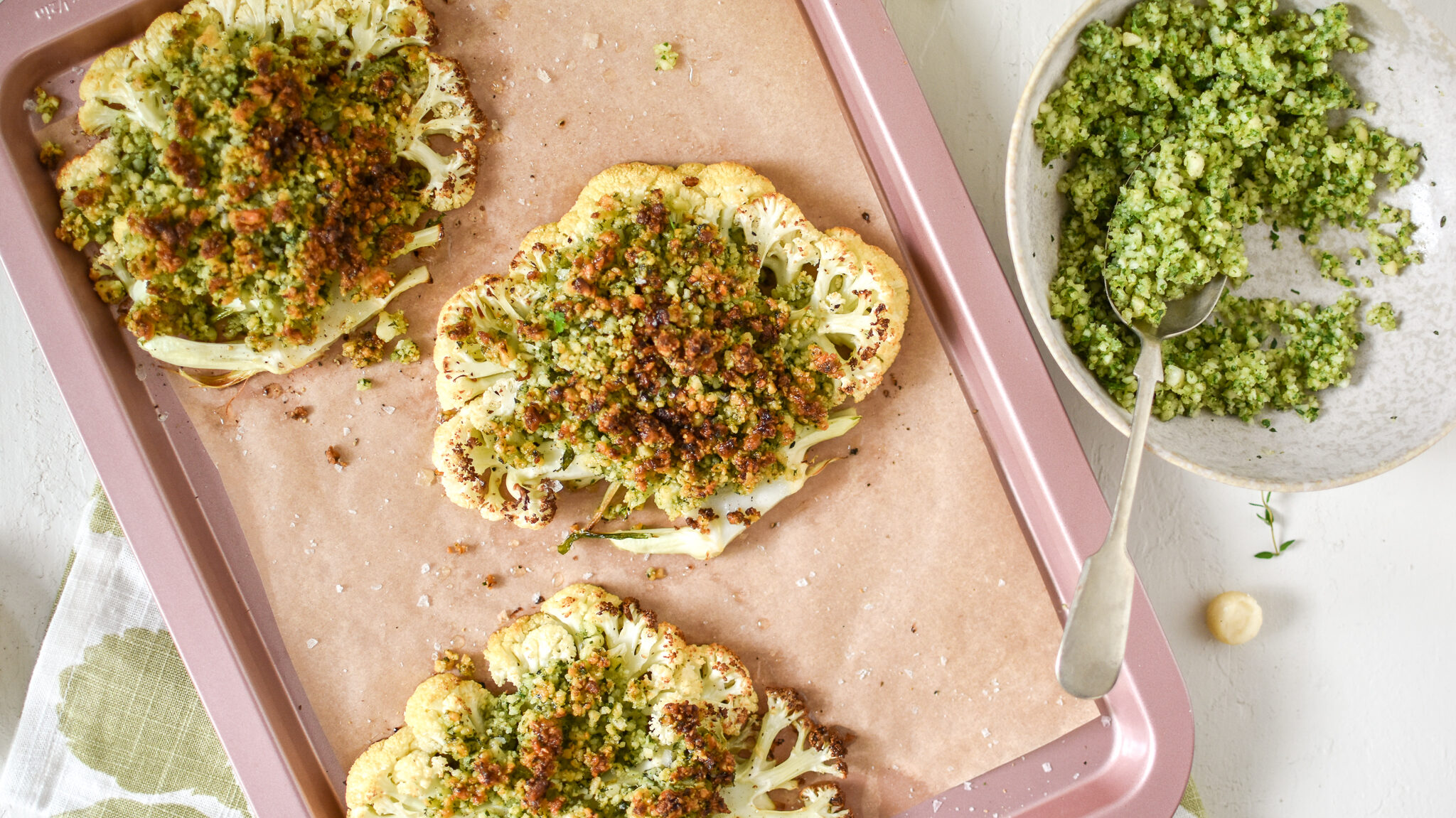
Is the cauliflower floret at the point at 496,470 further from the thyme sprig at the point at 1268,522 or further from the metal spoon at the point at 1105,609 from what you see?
the thyme sprig at the point at 1268,522

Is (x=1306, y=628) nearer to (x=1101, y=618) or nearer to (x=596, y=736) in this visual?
(x=1101, y=618)

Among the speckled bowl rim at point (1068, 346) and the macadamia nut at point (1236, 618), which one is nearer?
the speckled bowl rim at point (1068, 346)

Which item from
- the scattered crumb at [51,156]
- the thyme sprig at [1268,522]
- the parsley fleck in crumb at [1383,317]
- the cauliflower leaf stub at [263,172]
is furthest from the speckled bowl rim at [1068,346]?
the scattered crumb at [51,156]

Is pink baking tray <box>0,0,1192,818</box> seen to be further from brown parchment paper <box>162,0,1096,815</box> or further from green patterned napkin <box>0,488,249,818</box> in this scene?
green patterned napkin <box>0,488,249,818</box>

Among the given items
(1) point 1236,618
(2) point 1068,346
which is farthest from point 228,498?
(1) point 1236,618

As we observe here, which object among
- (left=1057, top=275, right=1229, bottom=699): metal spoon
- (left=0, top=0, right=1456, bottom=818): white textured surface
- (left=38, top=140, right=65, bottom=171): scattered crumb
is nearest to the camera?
(left=1057, top=275, right=1229, bottom=699): metal spoon

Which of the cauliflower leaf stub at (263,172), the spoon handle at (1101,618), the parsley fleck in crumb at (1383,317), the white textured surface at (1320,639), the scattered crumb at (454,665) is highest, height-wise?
the cauliflower leaf stub at (263,172)

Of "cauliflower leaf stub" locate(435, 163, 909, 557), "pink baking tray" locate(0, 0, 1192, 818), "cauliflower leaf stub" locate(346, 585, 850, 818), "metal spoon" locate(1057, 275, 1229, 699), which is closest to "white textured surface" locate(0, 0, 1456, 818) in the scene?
"pink baking tray" locate(0, 0, 1192, 818)
